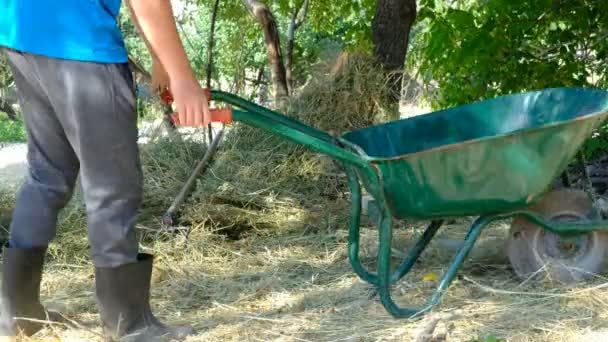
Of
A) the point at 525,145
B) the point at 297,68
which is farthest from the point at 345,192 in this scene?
the point at 297,68

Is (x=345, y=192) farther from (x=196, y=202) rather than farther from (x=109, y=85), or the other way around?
(x=109, y=85)

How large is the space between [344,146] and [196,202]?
1.29 meters

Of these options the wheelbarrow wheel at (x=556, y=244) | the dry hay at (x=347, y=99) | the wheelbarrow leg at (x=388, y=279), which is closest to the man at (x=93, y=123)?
the wheelbarrow leg at (x=388, y=279)

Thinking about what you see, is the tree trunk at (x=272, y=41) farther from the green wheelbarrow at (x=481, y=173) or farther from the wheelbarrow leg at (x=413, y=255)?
the wheelbarrow leg at (x=413, y=255)

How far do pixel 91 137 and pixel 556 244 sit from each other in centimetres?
168

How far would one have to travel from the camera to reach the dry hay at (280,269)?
8.71 feet

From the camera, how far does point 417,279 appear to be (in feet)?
10.3

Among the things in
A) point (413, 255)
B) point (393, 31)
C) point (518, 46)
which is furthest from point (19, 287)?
point (518, 46)

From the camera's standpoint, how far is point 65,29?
2.22m

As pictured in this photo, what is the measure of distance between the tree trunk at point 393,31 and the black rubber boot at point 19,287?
9.08 feet

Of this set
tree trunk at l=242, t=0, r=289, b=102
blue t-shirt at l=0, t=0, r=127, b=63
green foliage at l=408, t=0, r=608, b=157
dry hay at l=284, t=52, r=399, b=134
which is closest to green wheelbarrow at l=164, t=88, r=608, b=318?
blue t-shirt at l=0, t=0, r=127, b=63

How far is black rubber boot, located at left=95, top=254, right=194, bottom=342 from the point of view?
2.41 m

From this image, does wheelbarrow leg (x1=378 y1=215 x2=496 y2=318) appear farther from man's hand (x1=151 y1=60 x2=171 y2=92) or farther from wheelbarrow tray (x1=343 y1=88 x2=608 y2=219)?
man's hand (x1=151 y1=60 x2=171 y2=92)

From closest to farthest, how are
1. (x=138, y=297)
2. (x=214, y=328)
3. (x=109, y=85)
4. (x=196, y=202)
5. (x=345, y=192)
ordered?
(x=109, y=85), (x=138, y=297), (x=214, y=328), (x=196, y=202), (x=345, y=192)
